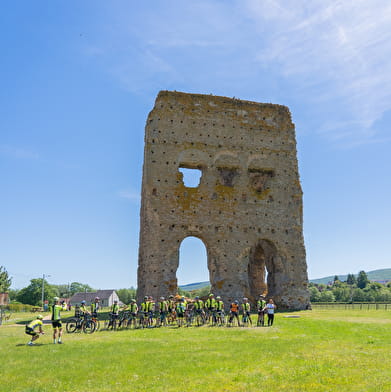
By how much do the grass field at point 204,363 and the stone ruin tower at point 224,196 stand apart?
11675mm

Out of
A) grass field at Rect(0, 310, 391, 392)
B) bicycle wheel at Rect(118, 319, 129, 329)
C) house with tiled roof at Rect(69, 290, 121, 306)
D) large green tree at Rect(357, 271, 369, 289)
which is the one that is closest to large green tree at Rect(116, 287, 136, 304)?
house with tiled roof at Rect(69, 290, 121, 306)

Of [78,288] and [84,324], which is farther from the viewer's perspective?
[78,288]

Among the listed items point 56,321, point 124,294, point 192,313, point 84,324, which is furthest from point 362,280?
point 56,321

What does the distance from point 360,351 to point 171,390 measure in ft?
18.8

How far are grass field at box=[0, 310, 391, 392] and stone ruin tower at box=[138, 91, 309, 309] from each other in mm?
11675

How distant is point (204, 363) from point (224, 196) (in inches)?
721

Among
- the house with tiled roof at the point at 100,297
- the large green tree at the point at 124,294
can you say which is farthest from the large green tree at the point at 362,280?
the house with tiled roof at the point at 100,297

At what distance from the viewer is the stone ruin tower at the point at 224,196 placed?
2542cm

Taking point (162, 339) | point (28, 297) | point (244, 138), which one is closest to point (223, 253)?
point (244, 138)

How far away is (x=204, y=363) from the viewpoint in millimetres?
9117

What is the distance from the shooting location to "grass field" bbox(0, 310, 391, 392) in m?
7.40

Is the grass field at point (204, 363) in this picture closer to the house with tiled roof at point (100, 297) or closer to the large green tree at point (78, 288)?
the house with tiled roof at point (100, 297)

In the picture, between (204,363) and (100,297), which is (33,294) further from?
(204,363)

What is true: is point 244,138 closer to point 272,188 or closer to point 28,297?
point 272,188
